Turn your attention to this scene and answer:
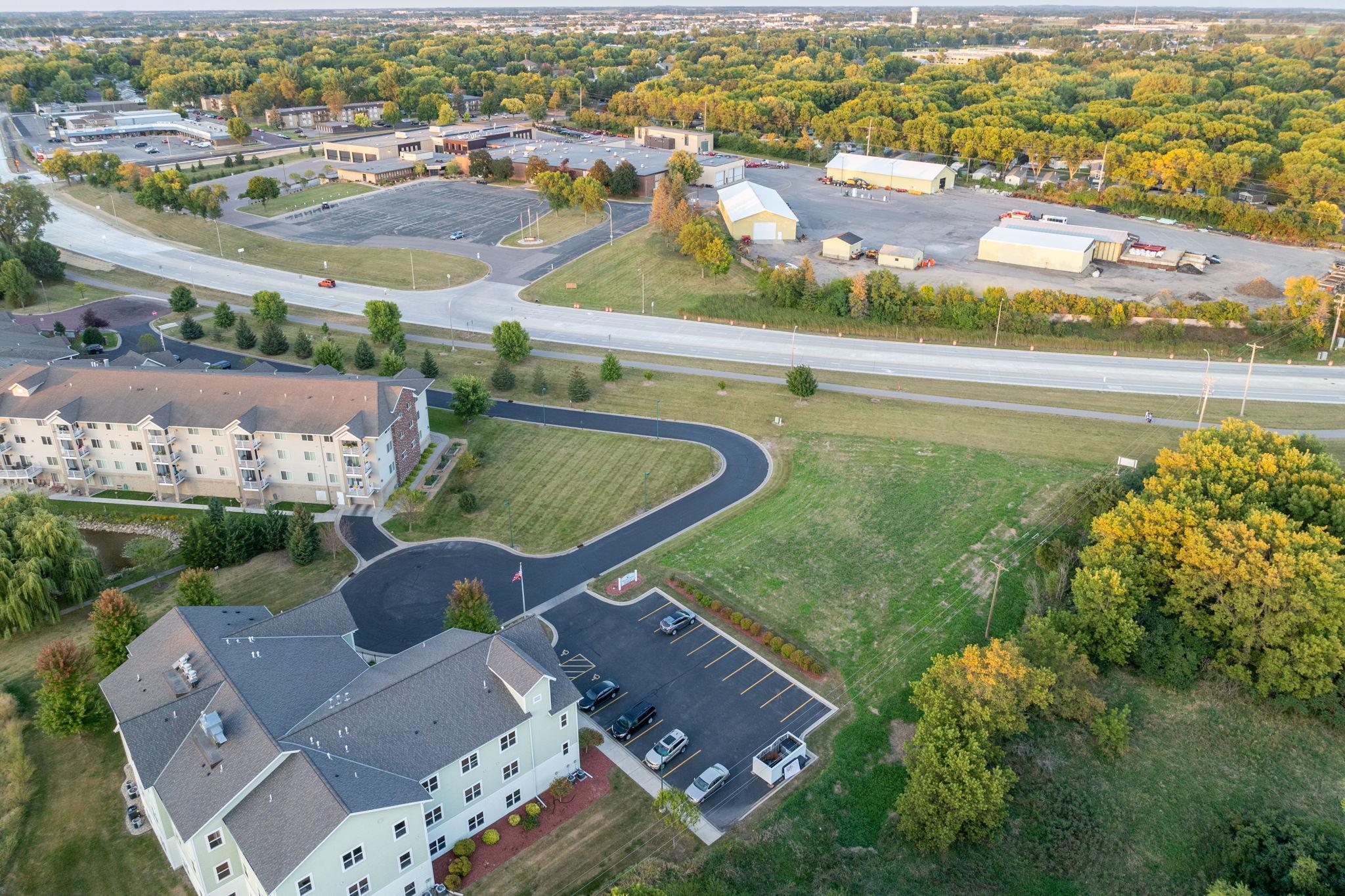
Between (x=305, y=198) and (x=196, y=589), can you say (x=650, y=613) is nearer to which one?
(x=196, y=589)

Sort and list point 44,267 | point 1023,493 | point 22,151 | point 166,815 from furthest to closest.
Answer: point 22,151
point 44,267
point 1023,493
point 166,815

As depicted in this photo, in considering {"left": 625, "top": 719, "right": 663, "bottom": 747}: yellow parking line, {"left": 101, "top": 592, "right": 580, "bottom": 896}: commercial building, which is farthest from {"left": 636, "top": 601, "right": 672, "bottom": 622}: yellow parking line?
{"left": 101, "top": 592, "right": 580, "bottom": 896}: commercial building

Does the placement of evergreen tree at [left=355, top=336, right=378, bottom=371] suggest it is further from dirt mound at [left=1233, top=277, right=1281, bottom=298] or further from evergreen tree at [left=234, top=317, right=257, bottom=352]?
dirt mound at [left=1233, top=277, right=1281, bottom=298]


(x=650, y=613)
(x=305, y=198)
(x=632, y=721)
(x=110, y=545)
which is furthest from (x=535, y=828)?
(x=305, y=198)

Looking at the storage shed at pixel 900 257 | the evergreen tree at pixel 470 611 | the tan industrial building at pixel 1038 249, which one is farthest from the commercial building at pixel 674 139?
the evergreen tree at pixel 470 611

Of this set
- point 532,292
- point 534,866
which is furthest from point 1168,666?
point 532,292

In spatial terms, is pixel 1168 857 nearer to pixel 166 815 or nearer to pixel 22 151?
pixel 166 815
